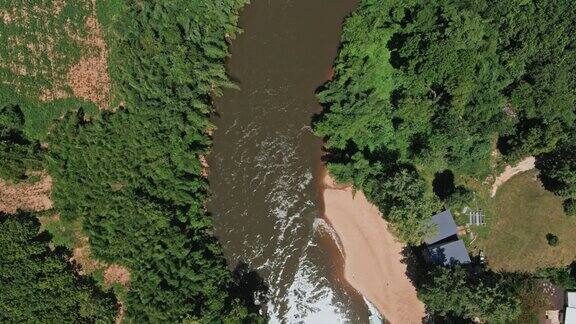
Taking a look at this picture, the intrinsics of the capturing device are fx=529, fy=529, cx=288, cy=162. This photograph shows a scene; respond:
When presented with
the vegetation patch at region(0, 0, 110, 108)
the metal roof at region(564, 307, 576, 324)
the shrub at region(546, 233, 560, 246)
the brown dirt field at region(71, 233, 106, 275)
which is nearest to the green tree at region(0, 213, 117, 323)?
the brown dirt field at region(71, 233, 106, 275)

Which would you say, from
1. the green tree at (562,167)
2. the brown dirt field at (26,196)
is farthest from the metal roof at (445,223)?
the brown dirt field at (26,196)

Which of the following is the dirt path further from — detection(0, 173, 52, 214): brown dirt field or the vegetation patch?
detection(0, 173, 52, 214): brown dirt field

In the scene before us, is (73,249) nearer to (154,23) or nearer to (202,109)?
(202,109)

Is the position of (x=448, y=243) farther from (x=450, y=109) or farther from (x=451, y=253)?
(x=450, y=109)

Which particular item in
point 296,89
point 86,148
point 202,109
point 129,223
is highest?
point 296,89

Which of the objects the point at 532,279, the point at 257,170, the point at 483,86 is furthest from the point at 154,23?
the point at 532,279

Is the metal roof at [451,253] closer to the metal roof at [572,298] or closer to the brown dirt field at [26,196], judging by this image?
the metal roof at [572,298]

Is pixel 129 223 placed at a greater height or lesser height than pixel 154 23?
lesser
